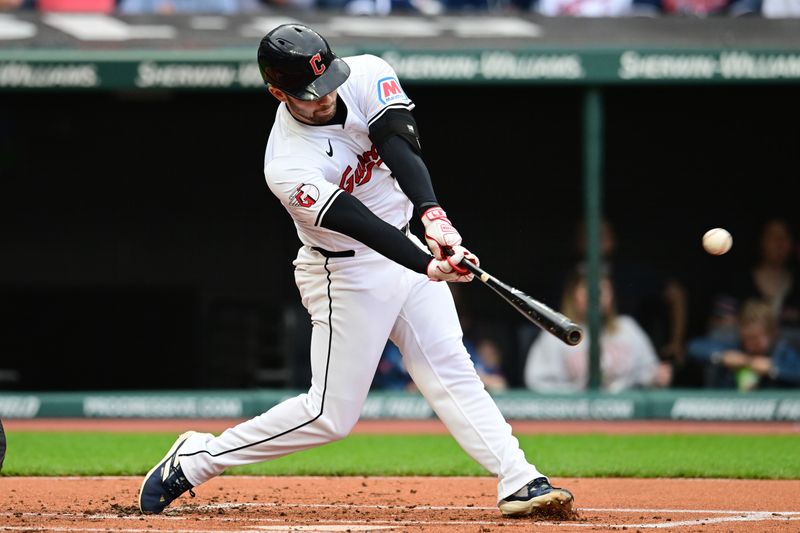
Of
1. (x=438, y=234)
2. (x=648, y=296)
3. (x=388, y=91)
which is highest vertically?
(x=388, y=91)

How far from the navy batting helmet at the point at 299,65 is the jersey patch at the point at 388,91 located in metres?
0.12

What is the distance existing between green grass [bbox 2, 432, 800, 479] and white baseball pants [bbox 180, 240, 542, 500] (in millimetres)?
1525

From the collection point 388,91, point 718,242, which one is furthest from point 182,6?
point 718,242

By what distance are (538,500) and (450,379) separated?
0.49 meters

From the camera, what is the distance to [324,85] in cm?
400

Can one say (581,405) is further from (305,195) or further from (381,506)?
(305,195)

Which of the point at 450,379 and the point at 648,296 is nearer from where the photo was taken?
the point at 450,379

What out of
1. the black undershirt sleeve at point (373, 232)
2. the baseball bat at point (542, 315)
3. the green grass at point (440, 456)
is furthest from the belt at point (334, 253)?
the green grass at point (440, 456)

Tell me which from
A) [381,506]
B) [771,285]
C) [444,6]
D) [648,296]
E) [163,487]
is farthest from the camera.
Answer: [444,6]

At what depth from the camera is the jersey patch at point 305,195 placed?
3967 mm

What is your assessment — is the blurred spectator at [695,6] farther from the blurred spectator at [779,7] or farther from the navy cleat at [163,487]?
the navy cleat at [163,487]

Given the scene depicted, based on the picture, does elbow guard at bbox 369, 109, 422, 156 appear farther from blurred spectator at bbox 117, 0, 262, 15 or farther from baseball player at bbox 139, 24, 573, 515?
Result: blurred spectator at bbox 117, 0, 262, 15

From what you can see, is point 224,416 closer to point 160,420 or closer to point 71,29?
point 160,420

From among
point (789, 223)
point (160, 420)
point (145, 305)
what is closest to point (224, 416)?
point (160, 420)
